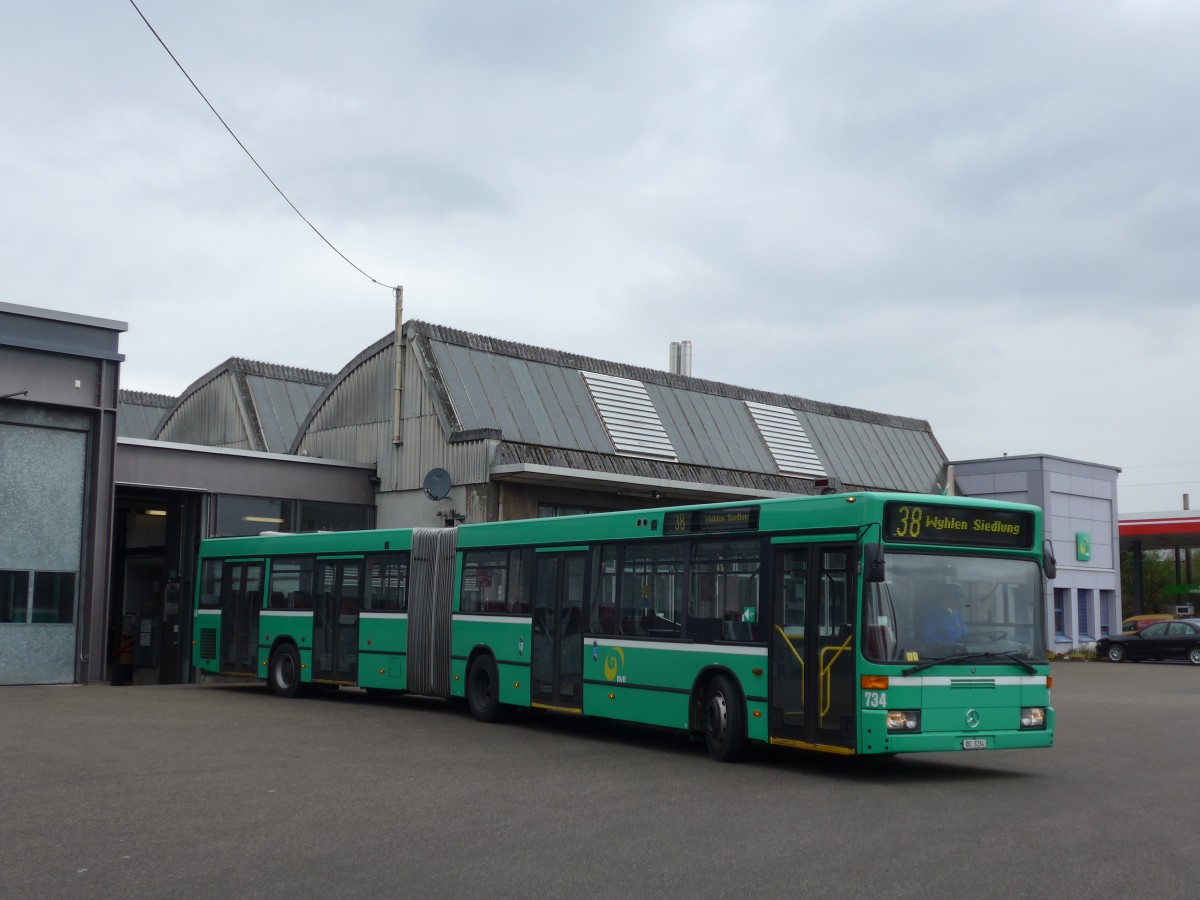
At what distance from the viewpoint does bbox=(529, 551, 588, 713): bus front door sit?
17078 millimetres

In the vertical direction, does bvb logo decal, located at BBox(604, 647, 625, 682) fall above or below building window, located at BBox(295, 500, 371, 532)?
below

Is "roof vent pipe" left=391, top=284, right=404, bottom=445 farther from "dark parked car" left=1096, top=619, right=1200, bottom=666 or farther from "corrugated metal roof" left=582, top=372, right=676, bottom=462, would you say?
"dark parked car" left=1096, top=619, right=1200, bottom=666

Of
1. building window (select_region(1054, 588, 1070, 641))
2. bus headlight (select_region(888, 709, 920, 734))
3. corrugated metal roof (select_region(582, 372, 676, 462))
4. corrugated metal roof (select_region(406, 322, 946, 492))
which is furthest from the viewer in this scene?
building window (select_region(1054, 588, 1070, 641))

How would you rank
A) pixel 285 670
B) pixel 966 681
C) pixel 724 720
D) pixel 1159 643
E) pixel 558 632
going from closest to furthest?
pixel 966 681 → pixel 724 720 → pixel 558 632 → pixel 285 670 → pixel 1159 643

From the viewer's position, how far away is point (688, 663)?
15.0 meters

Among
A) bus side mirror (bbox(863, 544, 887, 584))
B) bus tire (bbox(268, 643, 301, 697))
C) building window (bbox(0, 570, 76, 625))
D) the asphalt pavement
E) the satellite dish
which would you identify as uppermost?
the satellite dish

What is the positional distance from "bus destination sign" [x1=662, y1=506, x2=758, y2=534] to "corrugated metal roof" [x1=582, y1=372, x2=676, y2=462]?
17.9m

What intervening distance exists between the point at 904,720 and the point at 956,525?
6.61ft

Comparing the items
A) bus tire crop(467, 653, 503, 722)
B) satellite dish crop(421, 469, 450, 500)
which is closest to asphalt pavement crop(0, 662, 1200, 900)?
bus tire crop(467, 653, 503, 722)

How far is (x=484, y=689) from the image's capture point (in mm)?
19031

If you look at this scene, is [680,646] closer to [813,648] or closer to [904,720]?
[813,648]

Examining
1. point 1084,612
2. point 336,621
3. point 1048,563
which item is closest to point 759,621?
point 1048,563

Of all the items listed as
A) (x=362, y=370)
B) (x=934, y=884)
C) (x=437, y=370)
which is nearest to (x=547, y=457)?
(x=437, y=370)

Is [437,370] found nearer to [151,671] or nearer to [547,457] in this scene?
[547,457]
